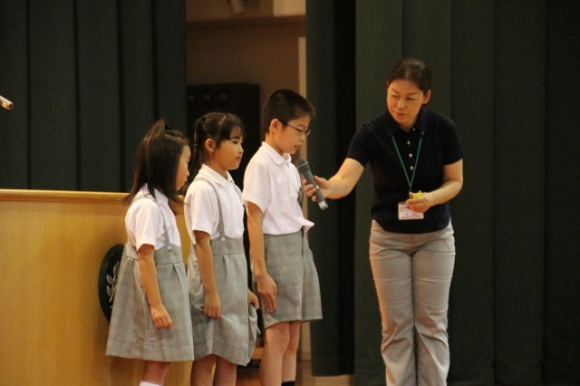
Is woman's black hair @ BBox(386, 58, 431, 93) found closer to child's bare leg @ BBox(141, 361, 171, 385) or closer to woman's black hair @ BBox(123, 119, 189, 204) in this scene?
woman's black hair @ BBox(123, 119, 189, 204)

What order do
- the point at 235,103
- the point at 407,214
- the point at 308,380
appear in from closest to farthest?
the point at 407,214 → the point at 308,380 → the point at 235,103

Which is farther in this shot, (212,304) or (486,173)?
(486,173)

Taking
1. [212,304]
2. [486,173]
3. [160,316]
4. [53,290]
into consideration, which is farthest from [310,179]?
[486,173]

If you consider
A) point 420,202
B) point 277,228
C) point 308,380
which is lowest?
point 308,380

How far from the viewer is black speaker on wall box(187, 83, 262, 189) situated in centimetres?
532

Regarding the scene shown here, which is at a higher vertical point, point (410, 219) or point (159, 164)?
point (159, 164)

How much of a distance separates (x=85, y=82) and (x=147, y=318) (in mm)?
2470

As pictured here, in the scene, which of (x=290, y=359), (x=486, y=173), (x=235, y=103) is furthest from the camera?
(x=235, y=103)

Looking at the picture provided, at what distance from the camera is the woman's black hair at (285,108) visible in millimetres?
2975

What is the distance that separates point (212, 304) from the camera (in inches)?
108

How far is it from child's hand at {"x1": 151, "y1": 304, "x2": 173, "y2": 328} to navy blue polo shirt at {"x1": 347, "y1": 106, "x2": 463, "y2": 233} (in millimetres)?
820

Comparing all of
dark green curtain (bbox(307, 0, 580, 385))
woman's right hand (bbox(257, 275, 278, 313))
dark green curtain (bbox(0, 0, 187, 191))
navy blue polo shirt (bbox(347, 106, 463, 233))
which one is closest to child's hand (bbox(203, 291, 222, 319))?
woman's right hand (bbox(257, 275, 278, 313))

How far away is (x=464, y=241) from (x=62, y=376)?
7.95 ft

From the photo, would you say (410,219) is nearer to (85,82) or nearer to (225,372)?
(225,372)
